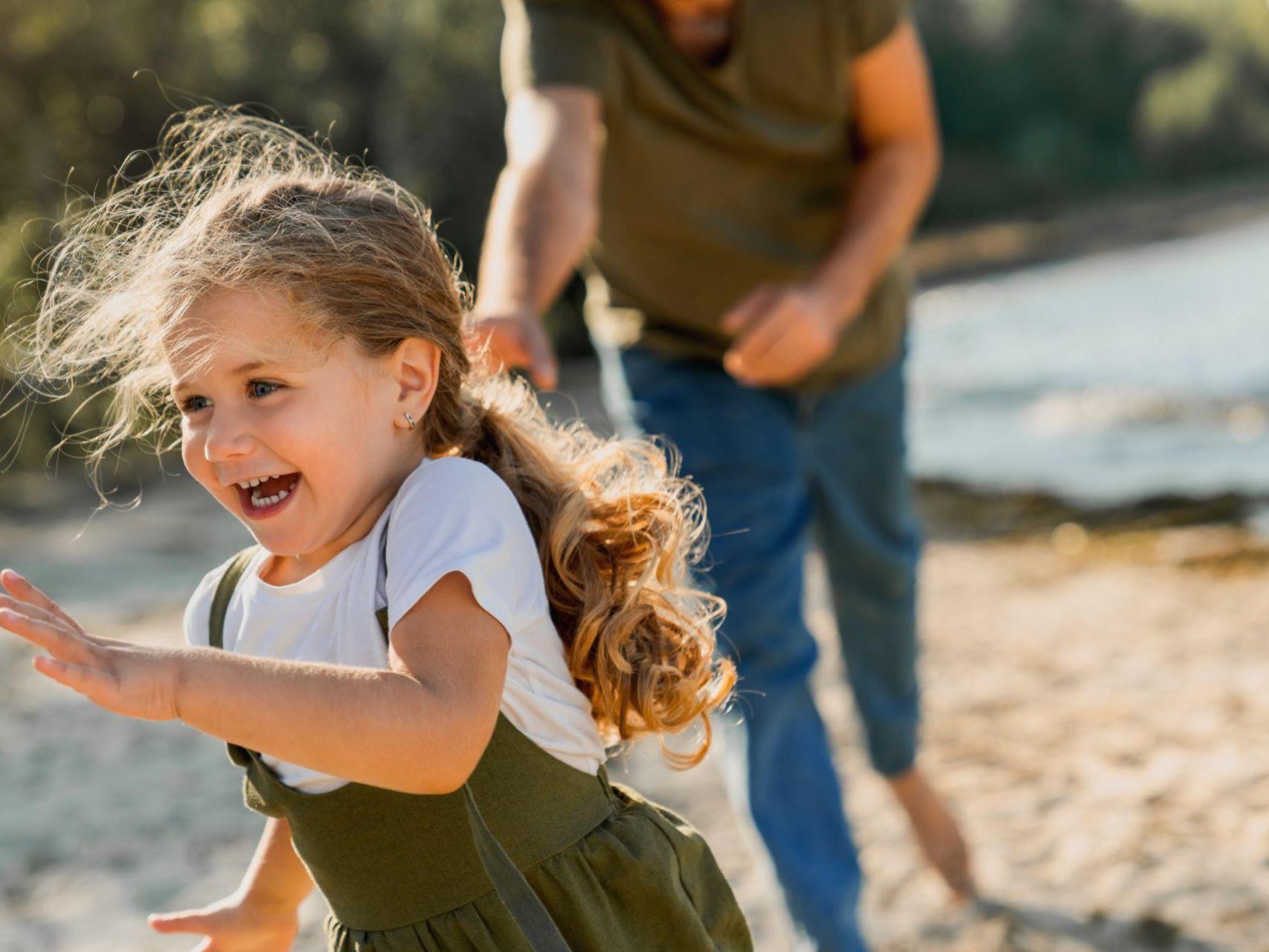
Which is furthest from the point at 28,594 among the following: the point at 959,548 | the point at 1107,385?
the point at 1107,385

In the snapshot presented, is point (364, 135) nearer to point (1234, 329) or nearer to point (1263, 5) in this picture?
point (1234, 329)

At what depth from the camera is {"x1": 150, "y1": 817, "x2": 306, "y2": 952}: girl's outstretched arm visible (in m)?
1.58

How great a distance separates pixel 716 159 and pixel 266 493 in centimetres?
140

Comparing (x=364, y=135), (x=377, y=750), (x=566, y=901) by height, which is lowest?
(x=364, y=135)

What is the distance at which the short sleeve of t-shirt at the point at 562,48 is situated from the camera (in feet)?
7.66

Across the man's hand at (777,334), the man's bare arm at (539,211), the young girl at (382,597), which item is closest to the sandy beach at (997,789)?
the man's hand at (777,334)

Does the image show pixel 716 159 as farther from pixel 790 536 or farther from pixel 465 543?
pixel 465 543

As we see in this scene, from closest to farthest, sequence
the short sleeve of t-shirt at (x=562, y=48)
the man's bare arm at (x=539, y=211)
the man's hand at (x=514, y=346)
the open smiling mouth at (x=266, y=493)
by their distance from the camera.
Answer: the open smiling mouth at (x=266, y=493), the man's hand at (x=514, y=346), the man's bare arm at (x=539, y=211), the short sleeve of t-shirt at (x=562, y=48)

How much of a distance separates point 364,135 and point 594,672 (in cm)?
1640

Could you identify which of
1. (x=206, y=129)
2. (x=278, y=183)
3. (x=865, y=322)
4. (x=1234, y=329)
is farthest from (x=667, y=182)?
(x=1234, y=329)

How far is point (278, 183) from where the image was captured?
55.9 inches

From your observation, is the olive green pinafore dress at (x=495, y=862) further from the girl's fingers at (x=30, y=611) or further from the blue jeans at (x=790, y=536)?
the blue jeans at (x=790, y=536)

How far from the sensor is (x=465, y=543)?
4.33 ft

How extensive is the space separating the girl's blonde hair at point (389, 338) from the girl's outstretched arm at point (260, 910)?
1.29 feet
